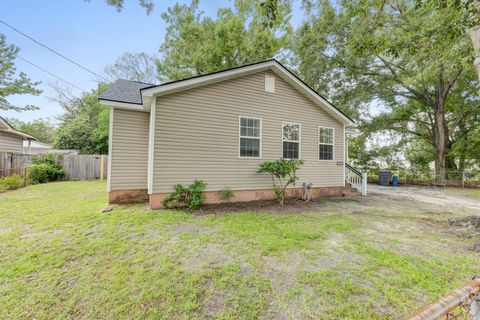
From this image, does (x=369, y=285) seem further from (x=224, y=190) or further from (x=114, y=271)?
(x=224, y=190)

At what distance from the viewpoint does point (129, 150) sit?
665 cm

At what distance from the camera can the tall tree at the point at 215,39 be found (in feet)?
48.7

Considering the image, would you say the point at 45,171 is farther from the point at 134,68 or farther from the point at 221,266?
the point at 134,68

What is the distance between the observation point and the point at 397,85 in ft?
49.5

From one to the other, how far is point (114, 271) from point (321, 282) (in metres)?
2.80

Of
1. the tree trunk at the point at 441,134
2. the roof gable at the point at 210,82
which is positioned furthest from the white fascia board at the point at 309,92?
the tree trunk at the point at 441,134

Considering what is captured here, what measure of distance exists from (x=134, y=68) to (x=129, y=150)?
764 inches

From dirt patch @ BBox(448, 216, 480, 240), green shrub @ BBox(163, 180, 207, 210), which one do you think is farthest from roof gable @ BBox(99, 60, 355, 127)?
dirt patch @ BBox(448, 216, 480, 240)

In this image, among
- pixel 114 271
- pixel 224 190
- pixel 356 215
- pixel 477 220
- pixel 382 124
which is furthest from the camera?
pixel 382 124

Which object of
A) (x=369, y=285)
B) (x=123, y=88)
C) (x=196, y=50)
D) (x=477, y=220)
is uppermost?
(x=196, y=50)

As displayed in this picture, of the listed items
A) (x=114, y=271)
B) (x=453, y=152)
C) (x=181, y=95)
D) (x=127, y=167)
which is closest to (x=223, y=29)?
(x=181, y=95)

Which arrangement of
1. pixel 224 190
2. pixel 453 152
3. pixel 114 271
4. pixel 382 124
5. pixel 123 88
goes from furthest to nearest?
pixel 382 124 → pixel 453 152 → pixel 123 88 → pixel 224 190 → pixel 114 271

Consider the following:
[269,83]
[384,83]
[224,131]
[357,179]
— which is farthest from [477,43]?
[384,83]

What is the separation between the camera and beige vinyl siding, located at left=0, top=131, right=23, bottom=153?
38.2ft
